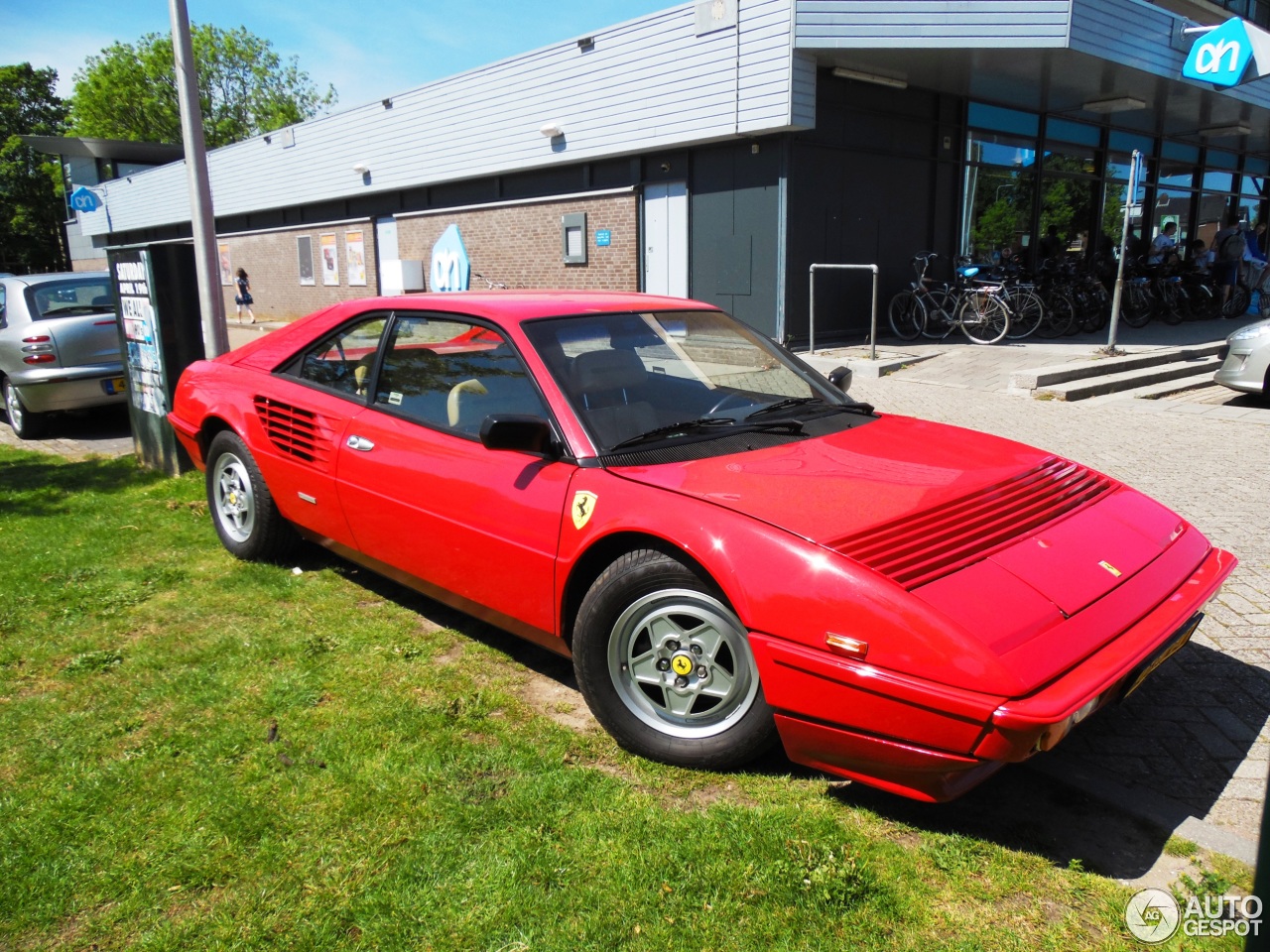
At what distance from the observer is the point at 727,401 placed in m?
3.73

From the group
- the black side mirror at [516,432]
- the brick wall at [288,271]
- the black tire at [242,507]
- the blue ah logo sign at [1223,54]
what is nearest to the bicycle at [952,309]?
the blue ah logo sign at [1223,54]

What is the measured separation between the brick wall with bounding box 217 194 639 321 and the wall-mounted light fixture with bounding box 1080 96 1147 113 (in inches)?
326

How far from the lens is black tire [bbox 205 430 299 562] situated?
15.5 feet

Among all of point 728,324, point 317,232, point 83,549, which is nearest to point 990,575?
point 728,324

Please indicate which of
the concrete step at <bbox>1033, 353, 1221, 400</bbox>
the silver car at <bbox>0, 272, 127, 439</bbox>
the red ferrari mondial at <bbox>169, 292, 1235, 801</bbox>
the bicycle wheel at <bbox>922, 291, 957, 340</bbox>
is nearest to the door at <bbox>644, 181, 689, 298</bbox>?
the bicycle wheel at <bbox>922, 291, 957, 340</bbox>

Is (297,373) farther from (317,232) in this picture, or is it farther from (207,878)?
(317,232)

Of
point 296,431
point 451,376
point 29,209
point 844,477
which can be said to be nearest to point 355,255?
point 296,431

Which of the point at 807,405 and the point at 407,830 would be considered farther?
the point at 807,405

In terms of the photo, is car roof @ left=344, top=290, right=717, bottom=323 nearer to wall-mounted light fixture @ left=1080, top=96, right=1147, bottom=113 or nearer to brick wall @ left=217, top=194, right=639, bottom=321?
brick wall @ left=217, top=194, right=639, bottom=321

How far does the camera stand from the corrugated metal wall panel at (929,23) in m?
11.7

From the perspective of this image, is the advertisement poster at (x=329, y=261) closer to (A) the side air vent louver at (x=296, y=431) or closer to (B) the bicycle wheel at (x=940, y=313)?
(B) the bicycle wheel at (x=940, y=313)

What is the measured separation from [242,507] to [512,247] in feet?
47.2

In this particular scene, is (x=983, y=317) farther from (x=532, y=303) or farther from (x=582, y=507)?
(x=582, y=507)

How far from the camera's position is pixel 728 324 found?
4.27 meters
